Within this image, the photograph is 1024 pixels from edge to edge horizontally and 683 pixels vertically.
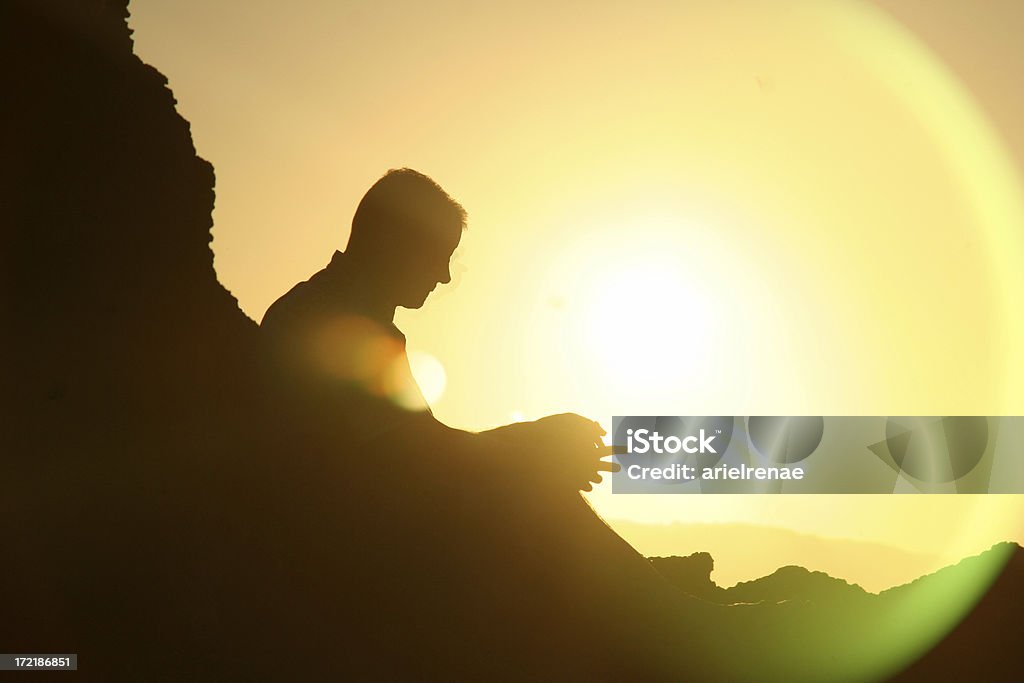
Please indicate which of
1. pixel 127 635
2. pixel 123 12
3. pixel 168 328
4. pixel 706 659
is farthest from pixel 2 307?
pixel 706 659

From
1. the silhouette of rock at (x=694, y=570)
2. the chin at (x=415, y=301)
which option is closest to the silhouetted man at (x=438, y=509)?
the chin at (x=415, y=301)

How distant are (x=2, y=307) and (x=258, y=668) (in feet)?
15.2

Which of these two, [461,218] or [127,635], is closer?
[461,218]

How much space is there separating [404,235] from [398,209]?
210 millimetres

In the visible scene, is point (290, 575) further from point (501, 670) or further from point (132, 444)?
point (132, 444)

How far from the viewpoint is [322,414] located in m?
5.61

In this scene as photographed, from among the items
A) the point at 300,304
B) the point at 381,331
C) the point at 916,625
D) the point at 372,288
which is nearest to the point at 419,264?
the point at 372,288

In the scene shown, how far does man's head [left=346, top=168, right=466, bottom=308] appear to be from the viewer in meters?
5.97

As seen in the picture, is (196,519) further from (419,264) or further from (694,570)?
(694,570)

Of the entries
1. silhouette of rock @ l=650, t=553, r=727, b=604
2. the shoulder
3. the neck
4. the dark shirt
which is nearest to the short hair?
the neck

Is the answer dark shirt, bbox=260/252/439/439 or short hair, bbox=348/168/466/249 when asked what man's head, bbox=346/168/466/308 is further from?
dark shirt, bbox=260/252/439/439

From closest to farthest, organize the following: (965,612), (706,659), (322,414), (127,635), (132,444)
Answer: (322,414) < (706,659) < (127,635) < (132,444) < (965,612)

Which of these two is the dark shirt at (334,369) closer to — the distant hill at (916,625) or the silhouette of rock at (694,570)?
the distant hill at (916,625)

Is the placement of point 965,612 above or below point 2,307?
below
